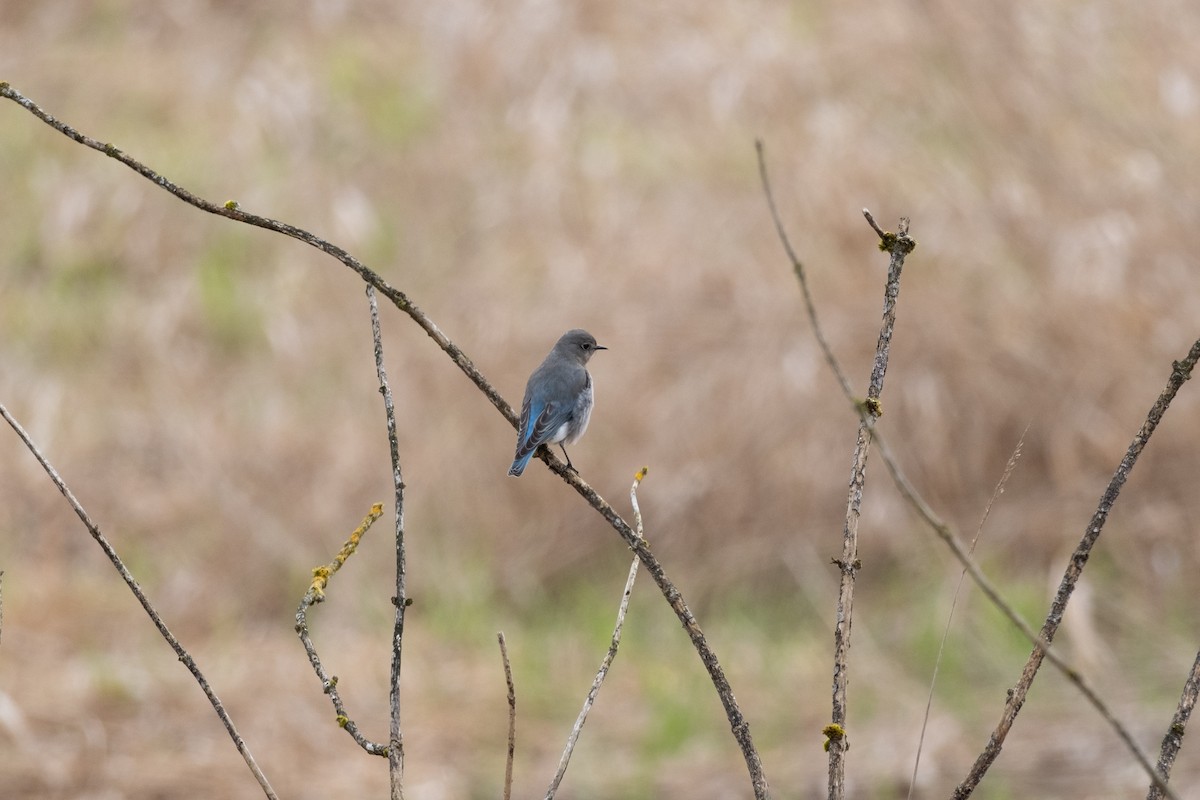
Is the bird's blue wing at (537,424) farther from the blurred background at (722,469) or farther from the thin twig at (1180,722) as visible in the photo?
the thin twig at (1180,722)

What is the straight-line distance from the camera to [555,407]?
384cm

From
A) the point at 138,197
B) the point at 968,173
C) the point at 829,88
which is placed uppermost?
the point at 138,197

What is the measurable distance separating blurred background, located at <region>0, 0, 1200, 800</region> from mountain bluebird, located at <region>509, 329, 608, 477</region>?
1.80m

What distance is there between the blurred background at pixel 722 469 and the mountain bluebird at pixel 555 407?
1.80 m

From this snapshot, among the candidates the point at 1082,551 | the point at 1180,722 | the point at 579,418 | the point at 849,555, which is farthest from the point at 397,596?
the point at 579,418

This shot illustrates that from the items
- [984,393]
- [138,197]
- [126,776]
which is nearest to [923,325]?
[984,393]

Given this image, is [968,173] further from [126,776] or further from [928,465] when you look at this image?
[126,776]

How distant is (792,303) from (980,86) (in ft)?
4.11

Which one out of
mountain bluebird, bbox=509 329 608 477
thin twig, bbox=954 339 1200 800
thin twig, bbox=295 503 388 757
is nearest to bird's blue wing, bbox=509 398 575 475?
mountain bluebird, bbox=509 329 608 477

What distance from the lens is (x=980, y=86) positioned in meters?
6.39

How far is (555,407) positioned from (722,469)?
280 centimetres

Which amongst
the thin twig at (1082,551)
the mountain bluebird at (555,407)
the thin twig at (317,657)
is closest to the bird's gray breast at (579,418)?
the mountain bluebird at (555,407)

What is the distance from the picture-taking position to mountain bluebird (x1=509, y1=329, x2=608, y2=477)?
3.71 m

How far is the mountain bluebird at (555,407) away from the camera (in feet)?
12.2
